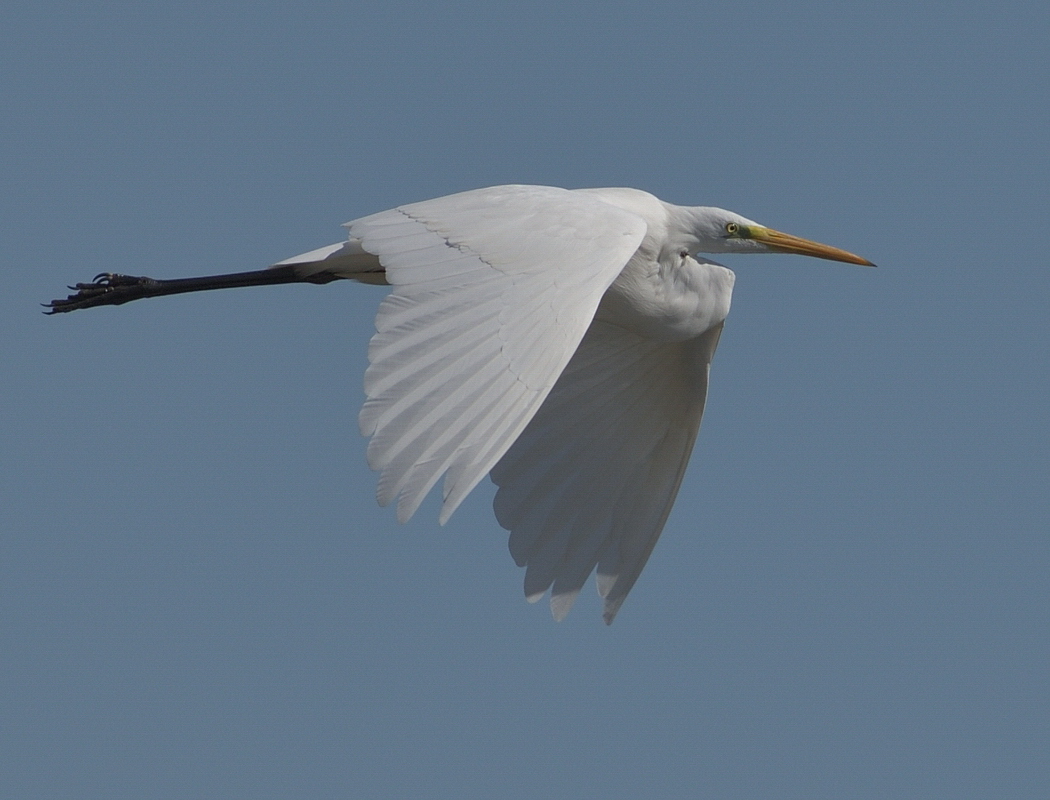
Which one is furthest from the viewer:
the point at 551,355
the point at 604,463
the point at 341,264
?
the point at 604,463

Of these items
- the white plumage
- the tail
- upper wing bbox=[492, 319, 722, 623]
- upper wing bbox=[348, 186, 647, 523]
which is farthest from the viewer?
upper wing bbox=[492, 319, 722, 623]

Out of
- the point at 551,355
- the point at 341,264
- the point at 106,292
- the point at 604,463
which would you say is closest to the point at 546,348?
the point at 551,355

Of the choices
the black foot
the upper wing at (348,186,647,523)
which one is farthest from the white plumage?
the black foot

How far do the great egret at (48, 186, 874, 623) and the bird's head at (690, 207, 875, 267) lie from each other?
0.04ft

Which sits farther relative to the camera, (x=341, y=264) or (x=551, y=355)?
(x=341, y=264)

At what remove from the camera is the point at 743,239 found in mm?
8617

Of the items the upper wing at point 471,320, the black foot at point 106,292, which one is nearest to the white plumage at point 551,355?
the upper wing at point 471,320

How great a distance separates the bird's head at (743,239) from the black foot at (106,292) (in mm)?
3234

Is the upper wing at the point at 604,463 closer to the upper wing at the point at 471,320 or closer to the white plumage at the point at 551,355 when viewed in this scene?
the white plumage at the point at 551,355

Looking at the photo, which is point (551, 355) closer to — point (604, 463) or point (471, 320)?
point (471, 320)

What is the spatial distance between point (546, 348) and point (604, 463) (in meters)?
3.15

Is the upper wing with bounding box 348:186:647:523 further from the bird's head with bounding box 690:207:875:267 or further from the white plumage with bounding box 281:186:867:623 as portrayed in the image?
the bird's head with bounding box 690:207:875:267

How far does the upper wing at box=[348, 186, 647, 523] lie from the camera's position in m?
5.42

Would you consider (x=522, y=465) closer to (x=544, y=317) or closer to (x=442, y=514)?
Answer: (x=544, y=317)
